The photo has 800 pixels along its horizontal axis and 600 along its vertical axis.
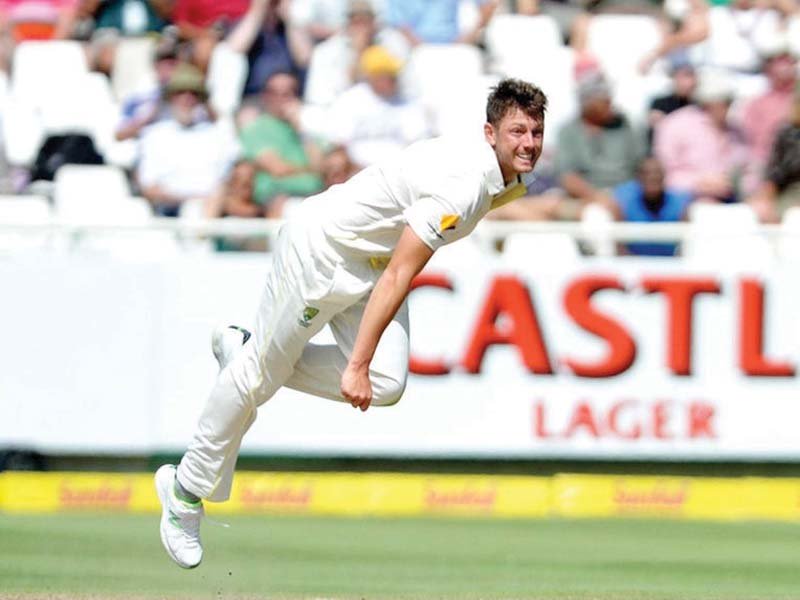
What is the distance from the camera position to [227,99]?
34.4ft

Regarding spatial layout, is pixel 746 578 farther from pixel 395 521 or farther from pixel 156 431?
pixel 156 431

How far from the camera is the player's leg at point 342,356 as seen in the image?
5312 millimetres

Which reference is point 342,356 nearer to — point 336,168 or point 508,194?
point 508,194

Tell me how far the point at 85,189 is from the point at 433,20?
260 centimetres

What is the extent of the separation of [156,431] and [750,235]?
3.19 metres

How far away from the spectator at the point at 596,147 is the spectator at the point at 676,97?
1.02 ft

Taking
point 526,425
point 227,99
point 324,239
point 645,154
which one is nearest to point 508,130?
point 324,239

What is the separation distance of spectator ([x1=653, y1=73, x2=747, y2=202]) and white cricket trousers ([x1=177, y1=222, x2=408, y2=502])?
468 centimetres

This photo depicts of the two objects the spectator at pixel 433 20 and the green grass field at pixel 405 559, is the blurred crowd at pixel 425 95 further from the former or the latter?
the green grass field at pixel 405 559

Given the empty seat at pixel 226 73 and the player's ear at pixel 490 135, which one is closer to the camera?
the player's ear at pixel 490 135

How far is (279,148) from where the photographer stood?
9.92 meters

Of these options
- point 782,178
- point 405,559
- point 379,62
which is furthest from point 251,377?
point 379,62

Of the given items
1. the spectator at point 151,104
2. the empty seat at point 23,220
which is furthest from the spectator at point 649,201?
the empty seat at point 23,220

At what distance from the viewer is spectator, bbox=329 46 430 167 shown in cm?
1005
